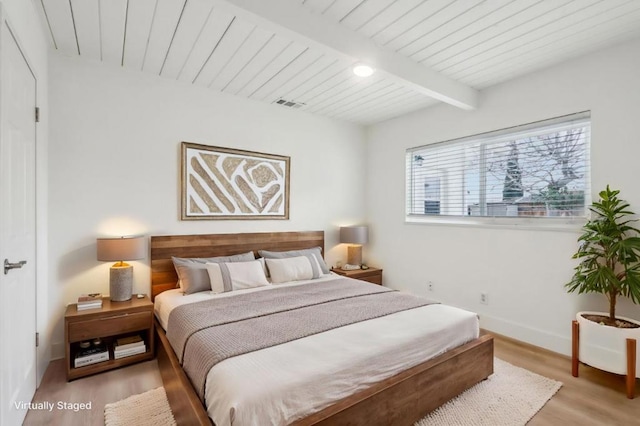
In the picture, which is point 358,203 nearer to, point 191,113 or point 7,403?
point 191,113

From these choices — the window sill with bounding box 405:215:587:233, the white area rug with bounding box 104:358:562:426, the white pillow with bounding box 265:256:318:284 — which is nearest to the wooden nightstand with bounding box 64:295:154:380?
the white area rug with bounding box 104:358:562:426

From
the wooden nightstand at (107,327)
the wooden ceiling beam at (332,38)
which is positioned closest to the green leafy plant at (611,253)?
the wooden ceiling beam at (332,38)

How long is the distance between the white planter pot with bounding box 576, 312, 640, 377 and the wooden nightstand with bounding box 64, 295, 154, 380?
3.45m

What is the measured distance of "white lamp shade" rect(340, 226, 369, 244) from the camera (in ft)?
14.2

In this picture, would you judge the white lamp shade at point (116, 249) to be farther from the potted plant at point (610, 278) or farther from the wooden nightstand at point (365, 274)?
the potted plant at point (610, 278)

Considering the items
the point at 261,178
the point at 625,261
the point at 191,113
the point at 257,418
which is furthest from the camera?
the point at 261,178

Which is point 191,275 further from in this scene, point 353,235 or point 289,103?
point 289,103

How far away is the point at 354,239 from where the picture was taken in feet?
14.1

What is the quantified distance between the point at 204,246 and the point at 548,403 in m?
3.18

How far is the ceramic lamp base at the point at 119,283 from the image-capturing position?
107 inches

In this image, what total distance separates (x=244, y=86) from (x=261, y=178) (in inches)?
40.6

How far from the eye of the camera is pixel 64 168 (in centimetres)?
270

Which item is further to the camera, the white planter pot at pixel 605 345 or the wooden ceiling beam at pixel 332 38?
the white planter pot at pixel 605 345

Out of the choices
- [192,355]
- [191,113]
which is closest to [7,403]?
[192,355]
